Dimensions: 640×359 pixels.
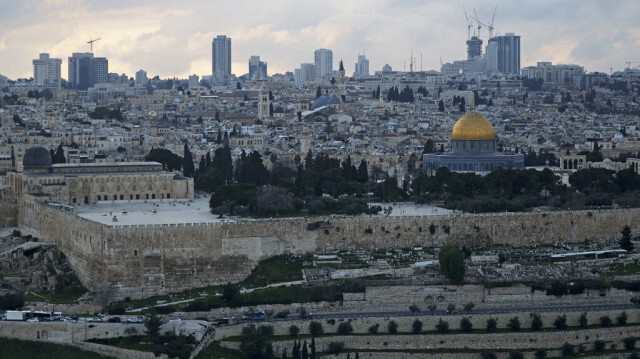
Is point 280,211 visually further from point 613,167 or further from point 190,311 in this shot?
point 613,167

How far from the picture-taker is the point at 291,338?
44188 mm

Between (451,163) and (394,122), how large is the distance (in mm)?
40993

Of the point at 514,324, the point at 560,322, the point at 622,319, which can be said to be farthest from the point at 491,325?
the point at 622,319

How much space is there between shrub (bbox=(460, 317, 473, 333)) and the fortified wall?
23.1 feet

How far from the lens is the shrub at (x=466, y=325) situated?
149 feet

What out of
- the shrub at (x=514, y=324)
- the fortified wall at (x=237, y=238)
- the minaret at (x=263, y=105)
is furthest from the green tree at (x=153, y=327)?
the minaret at (x=263, y=105)

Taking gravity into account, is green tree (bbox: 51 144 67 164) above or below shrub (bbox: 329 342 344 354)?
above

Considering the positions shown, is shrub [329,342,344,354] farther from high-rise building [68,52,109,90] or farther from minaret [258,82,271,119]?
high-rise building [68,52,109,90]

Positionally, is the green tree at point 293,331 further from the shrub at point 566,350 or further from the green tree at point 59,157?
the green tree at point 59,157

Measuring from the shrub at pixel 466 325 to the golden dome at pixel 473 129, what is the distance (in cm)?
2538

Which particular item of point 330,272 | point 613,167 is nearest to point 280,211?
point 330,272

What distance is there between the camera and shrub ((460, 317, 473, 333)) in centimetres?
4538

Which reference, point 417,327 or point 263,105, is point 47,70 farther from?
point 417,327

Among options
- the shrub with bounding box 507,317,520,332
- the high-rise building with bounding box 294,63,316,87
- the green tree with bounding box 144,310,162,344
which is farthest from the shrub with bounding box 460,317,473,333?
the high-rise building with bounding box 294,63,316,87
